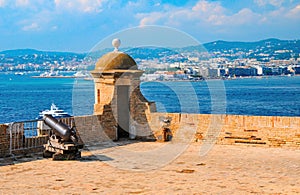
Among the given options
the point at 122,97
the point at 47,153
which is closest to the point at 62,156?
the point at 47,153

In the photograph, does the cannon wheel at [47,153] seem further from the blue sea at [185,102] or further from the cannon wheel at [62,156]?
the blue sea at [185,102]

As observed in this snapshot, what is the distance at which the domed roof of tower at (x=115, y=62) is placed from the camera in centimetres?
1346

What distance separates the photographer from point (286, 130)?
445 inches

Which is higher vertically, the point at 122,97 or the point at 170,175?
the point at 122,97

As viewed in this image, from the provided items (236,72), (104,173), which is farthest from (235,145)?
(236,72)

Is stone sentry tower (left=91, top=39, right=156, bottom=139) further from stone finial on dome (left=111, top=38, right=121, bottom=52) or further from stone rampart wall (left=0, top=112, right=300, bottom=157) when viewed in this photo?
stone finial on dome (left=111, top=38, right=121, bottom=52)

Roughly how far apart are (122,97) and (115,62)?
1.05 meters

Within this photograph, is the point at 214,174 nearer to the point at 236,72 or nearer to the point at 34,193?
the point at 34,193

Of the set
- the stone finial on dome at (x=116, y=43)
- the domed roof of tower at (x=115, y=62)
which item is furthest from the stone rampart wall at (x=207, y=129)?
the stone finial on dome at (x=116, y=43)

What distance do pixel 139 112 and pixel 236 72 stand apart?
12283 centimetres

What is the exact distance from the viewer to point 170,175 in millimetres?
8570

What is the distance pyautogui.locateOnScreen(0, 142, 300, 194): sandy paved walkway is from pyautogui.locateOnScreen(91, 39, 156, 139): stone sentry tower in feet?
7.98

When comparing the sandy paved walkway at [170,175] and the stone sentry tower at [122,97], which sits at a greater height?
the stone sentry tower at [122,97]

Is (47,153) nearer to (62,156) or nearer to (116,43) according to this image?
(62,156)
